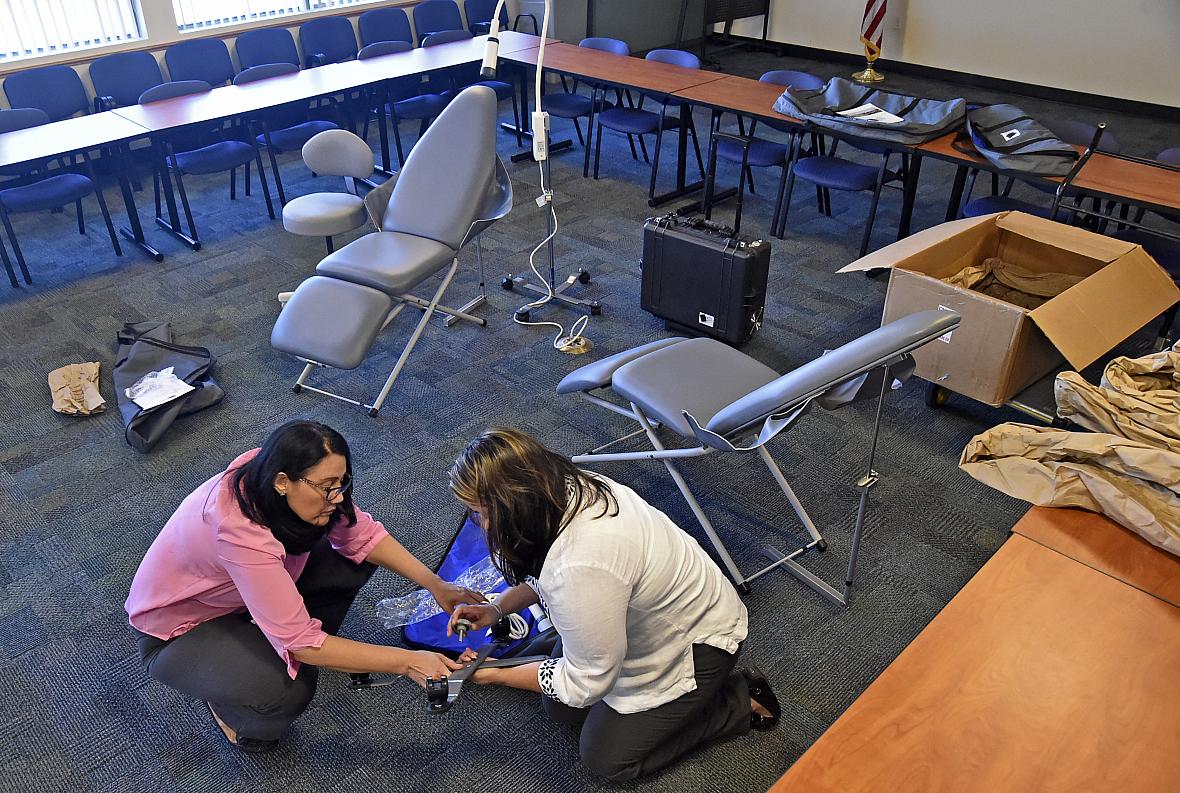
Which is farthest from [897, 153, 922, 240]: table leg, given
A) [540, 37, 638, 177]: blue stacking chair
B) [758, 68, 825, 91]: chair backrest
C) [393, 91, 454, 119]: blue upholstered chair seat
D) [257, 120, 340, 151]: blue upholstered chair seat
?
[257, 120, 340, 151]: blue upholstered chair seat

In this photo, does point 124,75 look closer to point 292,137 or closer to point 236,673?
point 292,137

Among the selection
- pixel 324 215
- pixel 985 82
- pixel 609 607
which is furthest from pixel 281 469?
pixel 985 82

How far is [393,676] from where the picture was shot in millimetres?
2412

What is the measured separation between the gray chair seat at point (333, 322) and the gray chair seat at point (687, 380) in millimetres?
1018

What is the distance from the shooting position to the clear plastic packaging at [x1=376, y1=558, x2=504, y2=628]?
2.52 meters

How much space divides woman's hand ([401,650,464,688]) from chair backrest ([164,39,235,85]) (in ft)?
16.8

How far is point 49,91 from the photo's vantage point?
5.32 metres

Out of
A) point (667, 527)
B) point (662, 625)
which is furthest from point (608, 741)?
point (667, 527)

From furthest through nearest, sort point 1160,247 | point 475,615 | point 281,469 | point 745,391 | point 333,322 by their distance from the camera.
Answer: point 1160,247, point 333,322, point 745,391, point 475,615, point 281,469

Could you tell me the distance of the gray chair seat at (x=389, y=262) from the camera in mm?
3455

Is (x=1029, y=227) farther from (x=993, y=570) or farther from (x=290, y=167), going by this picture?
(x=290, y=167)

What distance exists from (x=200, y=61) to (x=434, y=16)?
1.88 metres

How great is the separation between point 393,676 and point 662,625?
2.91 feet

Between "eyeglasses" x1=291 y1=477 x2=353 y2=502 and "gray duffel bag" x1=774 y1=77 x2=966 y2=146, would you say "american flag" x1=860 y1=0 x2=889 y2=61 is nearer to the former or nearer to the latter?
"gray duffel bag" x1=774 y1=77 x2=966 y2=146
